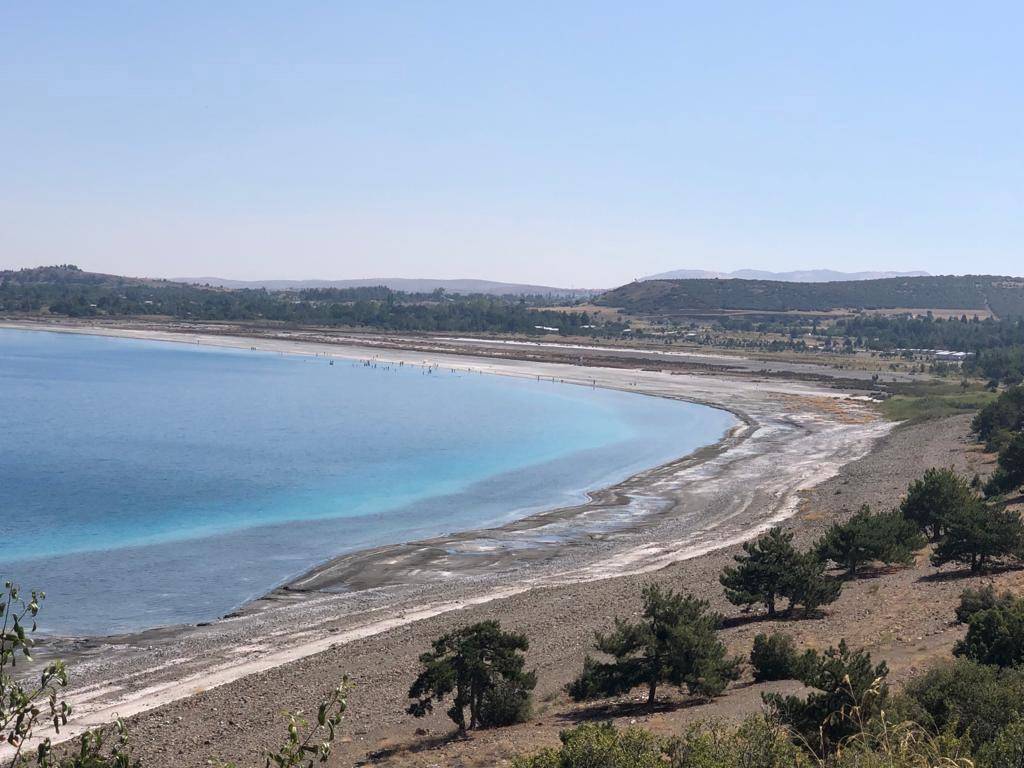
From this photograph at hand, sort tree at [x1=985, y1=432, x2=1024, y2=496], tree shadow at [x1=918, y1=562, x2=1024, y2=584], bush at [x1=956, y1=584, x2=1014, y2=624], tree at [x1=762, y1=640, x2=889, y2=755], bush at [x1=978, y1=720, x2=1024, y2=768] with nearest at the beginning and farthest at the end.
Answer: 1. bush at [x1=978, y1=720, x2=1024, y2=768]
2. tree at [x1=762, y1=640, x2=889, y2=755]
3. bush at [x1=956, y1=584, x2=1014, y2=624]
4. tree shadow at [x1=918, y1=562, x2=1024, y2=584]
5. tree at [x1=985, y1=432, x2=1024, y2=496]

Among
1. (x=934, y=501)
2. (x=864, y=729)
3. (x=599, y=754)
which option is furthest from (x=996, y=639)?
(x=934, y=501)

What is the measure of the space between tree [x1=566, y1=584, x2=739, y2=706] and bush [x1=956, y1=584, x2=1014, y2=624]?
563cm

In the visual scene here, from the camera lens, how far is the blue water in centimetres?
3428

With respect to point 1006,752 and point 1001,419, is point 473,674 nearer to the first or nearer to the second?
point 1006,752

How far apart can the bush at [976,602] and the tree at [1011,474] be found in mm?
19536

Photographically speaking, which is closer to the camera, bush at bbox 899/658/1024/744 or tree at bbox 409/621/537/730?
bush at bbox 899/658/1024/744

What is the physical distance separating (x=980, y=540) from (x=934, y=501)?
6.14 meters

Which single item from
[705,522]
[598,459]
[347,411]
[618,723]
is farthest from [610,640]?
[347,411]

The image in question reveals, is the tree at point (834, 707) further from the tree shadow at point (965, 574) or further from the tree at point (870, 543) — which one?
the tree at point (870, 543)

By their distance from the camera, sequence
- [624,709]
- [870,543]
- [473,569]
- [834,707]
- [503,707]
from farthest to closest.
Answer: [473,569] < [870,543] < [624,709] < [503,707] < [834,707]

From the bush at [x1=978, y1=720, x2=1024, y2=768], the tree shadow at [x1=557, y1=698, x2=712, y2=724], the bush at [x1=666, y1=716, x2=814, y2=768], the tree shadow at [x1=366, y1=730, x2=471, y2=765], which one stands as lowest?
the tree shadow at [x1=366, y1=730, x2=471, y2=765]

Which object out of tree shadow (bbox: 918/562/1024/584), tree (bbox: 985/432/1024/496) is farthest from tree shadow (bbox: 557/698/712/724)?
tree (bbox: 985/432/1024/496)

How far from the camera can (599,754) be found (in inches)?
467

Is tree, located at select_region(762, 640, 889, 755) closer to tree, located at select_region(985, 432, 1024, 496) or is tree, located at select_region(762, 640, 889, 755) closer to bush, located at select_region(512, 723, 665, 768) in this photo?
bush, located at select_region(512, 723, 665, 768)
